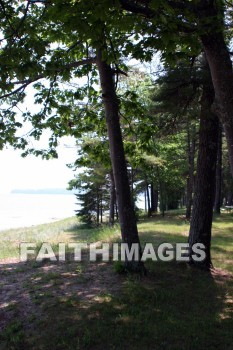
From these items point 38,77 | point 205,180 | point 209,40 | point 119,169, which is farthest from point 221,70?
point 38,77

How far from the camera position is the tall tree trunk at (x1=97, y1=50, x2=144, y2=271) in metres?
7.64

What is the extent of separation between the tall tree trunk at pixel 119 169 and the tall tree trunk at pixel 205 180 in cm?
194

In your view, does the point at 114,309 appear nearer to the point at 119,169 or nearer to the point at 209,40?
the point at 119,169

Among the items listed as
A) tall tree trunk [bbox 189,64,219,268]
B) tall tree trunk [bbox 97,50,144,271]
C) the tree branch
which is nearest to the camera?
tall tree trunk [bbox 97,50,144,271]

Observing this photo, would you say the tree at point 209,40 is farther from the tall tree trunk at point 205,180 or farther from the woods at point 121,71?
the tall tree trunk at point 205,180

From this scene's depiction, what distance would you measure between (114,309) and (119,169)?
10.1 feet

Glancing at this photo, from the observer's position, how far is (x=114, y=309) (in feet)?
18.5

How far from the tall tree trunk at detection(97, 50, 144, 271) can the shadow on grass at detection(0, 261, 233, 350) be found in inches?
33.1

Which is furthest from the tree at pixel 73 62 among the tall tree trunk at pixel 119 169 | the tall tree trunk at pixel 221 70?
the tall tree trunk at pixel 221 70

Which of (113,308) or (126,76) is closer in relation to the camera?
(113,308)

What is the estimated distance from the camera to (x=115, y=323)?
519 cm

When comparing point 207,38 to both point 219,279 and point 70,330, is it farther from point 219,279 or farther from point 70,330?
point 219,279

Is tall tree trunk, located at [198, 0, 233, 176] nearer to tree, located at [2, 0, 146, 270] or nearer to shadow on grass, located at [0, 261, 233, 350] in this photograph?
tree, located at [2, 0, 146, 270]

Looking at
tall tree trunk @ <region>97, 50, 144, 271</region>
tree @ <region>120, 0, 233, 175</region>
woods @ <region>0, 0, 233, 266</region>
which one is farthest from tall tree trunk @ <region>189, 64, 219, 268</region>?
tree @ <region>120, 0, 233, 175</region>
